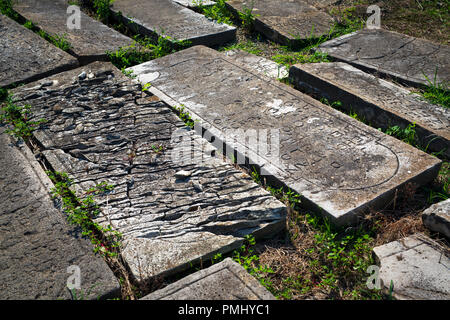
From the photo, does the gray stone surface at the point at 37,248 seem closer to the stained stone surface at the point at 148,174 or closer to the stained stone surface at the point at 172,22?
the stained stone surface at the point at 148,174

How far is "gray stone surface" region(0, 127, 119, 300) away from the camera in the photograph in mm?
1811

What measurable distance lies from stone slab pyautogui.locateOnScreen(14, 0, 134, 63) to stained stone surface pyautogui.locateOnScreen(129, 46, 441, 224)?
0.47 metres

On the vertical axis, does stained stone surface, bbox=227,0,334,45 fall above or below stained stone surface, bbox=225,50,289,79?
above

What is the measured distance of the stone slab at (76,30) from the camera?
3.75 meters

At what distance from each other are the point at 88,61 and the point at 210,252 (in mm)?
2369

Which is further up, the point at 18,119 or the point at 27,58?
the point at 27,58

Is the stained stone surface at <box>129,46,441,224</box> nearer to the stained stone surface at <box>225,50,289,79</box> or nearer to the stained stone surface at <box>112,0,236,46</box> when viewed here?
the stained stone surface at <box>225,50,289,79</box>

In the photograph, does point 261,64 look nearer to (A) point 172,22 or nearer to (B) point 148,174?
(A) point 172,22

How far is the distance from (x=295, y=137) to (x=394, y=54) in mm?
1523

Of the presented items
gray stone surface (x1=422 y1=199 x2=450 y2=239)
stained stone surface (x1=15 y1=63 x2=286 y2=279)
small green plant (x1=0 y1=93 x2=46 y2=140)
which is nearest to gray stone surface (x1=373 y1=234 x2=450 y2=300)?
gray stone surface (x1=422 y1=199 x2=450 y2=239)

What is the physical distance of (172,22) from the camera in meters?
4.29

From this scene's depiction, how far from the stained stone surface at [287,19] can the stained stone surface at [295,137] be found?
0.88 meters

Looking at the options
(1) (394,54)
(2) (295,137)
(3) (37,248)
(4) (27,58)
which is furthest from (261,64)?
(3) (37,248)

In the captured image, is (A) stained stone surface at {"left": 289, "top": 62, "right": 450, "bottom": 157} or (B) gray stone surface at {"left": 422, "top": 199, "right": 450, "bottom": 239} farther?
(A) stained stone surface at {"left": 289, "top": 62, "right": 450, "bottom": 157}
